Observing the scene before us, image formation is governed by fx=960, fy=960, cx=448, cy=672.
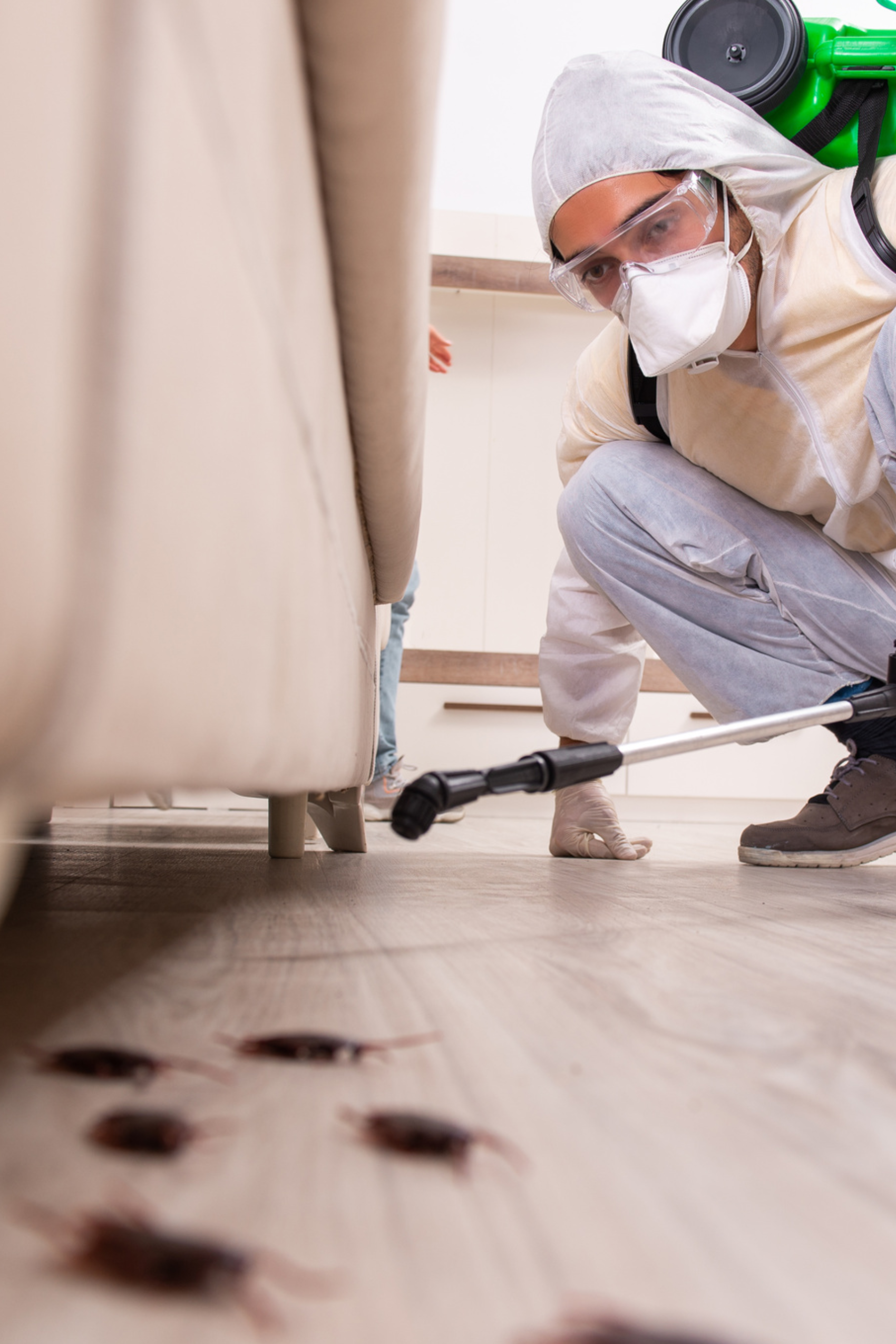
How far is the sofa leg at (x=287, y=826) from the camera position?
102 centimetres

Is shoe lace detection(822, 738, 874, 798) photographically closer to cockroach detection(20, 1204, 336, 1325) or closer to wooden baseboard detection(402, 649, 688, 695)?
cockroach detection(20, 1204, 336, 1325)

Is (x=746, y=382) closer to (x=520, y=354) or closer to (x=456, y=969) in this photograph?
(x=456, y=969)

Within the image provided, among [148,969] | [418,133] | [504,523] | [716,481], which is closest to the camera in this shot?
[418,133]

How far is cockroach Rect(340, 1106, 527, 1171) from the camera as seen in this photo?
0.26 metres

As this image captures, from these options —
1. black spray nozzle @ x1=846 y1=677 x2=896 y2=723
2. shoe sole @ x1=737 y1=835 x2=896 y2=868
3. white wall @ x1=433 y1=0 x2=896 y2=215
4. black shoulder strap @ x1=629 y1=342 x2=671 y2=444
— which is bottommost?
shoe sole @ x1=737 y1=835 x2=896 y2=868

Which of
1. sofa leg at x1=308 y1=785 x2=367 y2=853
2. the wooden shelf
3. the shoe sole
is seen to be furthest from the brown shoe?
the wooden shelf

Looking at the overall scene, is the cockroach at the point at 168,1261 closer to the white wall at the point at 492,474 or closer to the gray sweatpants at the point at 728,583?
the gray sweatpants at the point at 728,583

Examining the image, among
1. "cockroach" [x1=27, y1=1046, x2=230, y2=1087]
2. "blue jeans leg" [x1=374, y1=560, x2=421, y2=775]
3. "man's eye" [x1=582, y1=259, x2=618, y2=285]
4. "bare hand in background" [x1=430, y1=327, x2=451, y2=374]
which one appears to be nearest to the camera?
"cockroach" [x1=27, y1=1046, x2=230, y2=1087]

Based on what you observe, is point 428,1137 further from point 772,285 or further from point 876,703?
point 772,285

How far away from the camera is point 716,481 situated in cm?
134

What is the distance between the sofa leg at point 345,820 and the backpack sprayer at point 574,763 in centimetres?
40

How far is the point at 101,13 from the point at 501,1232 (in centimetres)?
27

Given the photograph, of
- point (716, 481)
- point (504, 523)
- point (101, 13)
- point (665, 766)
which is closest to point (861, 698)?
point (716, 481)

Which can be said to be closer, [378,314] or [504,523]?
[378,314]
